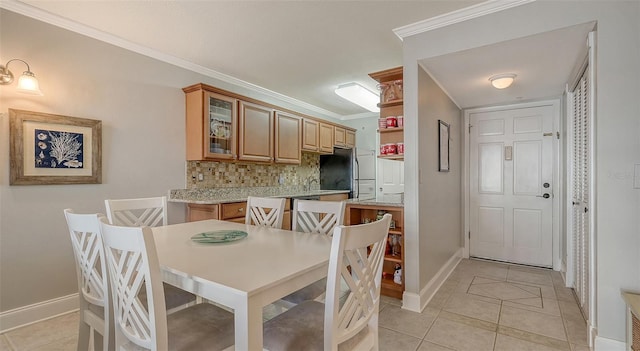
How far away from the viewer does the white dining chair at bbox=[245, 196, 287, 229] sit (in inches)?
88.2

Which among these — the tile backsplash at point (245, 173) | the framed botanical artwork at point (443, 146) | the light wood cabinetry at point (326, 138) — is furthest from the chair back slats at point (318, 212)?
the light wood cabinetry at point (326, 138)

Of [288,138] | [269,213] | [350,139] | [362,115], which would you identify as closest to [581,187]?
[269,213]

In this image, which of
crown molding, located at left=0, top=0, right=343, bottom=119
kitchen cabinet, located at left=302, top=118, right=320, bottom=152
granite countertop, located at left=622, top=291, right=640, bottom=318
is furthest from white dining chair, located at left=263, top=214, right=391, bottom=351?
kitchen cabinet, located at left=302, top=118, right=320, bottom=152

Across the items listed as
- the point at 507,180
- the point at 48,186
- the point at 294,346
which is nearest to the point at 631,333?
the point at 294,346

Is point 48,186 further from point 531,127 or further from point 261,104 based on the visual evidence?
point 531,127

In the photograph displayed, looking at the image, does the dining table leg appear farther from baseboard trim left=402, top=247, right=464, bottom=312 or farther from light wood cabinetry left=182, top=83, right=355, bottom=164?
light wood cabinetry left=182, top=83, right=355, bottom=164

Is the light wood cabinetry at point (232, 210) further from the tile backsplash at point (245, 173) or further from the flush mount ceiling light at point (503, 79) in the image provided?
the flush mount ceiling light at point (503, 79)

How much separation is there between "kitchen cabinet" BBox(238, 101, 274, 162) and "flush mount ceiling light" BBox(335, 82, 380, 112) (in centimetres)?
103

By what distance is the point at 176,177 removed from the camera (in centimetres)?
325

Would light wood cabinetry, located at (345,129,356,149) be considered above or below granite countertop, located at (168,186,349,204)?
above

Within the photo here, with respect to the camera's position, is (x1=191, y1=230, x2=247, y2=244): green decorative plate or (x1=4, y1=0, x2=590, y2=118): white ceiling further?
(x1=4, y1=0, x2=590, y2=118): white ceiling

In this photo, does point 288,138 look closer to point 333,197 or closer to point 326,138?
point 326,138

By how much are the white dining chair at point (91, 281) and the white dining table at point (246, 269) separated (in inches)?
10.4

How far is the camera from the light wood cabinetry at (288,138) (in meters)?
4.14
